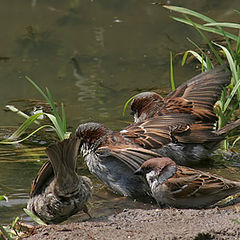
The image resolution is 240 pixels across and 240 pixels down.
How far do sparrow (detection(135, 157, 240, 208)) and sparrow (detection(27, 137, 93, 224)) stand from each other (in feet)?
1.78

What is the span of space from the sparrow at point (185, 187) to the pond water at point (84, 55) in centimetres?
93

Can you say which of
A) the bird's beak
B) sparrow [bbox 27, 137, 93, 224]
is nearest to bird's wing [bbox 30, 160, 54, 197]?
sparrow [bbox 27, 137, 93, 224]

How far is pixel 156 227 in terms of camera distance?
427cm

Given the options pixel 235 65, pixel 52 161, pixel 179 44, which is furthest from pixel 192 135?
pixel 179 44

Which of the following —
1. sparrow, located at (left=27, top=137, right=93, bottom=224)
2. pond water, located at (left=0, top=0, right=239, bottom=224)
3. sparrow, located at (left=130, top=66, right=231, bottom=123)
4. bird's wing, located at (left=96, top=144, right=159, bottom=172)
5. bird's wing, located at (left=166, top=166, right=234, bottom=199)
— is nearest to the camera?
sparrow, located at (left=27, top=137, right=93, bottom=224)

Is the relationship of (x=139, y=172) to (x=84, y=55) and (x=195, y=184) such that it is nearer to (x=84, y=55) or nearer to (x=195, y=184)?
(x=195, y=184)

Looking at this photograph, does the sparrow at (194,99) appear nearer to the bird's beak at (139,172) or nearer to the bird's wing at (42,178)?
the bird's beak at (139,172)

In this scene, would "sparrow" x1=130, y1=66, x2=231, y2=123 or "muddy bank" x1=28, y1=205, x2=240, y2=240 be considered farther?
"sparrow" x1=130, y1=66, x2=231, y2=123

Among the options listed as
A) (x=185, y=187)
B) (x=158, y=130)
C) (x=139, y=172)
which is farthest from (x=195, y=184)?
(x=158, y=130)

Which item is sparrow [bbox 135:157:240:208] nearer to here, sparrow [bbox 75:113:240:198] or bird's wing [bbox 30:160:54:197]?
sparrow [bbox 75:113:240:198]

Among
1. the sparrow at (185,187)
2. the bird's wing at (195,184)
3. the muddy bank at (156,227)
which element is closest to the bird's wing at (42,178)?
the muddy bank at (156,227)

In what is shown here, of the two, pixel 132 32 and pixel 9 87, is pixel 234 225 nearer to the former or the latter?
pixel 9 87

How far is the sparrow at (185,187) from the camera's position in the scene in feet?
16.0

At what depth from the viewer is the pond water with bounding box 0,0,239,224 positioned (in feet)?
24.4
